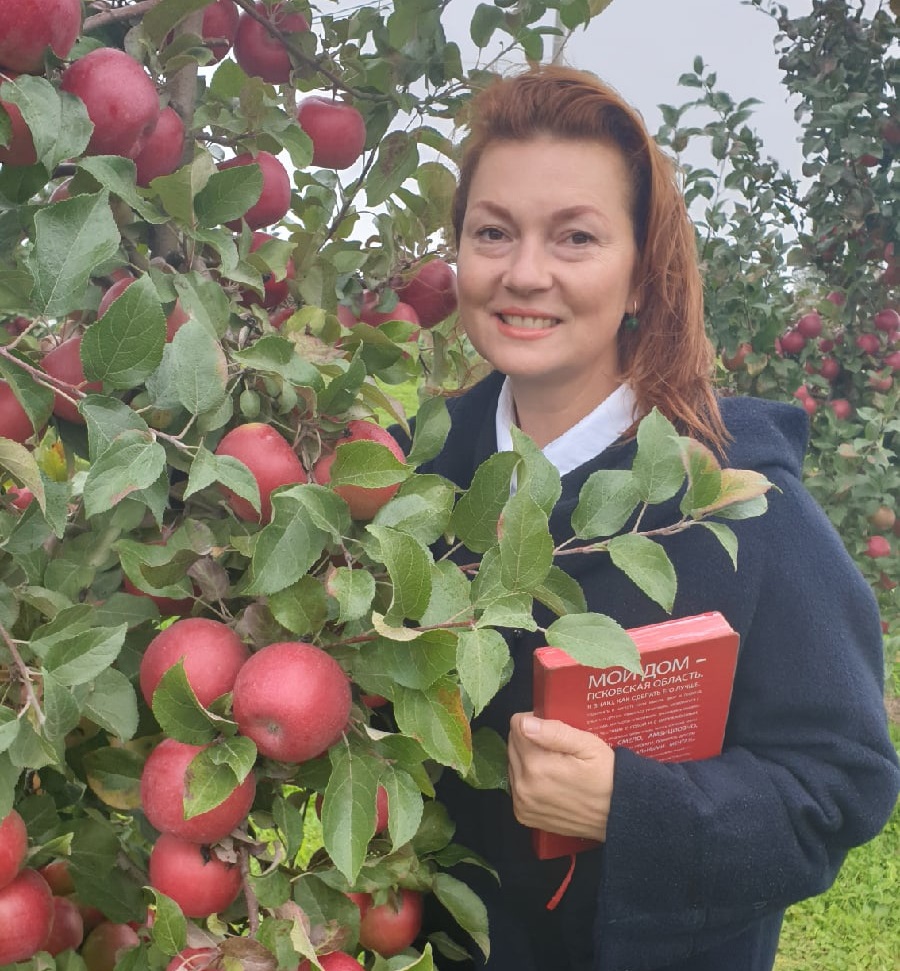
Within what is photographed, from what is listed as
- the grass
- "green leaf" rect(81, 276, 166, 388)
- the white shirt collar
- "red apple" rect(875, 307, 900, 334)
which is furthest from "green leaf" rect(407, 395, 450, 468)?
"red apple" rect(875, 307, 900, 334)

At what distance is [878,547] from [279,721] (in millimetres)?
2540

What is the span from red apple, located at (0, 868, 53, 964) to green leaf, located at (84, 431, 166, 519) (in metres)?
0.31

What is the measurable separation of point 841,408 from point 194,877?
8.42ft

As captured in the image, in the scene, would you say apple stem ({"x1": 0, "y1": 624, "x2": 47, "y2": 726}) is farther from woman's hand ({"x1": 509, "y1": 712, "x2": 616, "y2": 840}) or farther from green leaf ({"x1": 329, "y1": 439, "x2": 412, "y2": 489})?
woman's hand ({"x1": 509, "y1": 712, "x2": 616, "y2": 840})

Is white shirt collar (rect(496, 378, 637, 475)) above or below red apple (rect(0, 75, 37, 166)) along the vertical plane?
below

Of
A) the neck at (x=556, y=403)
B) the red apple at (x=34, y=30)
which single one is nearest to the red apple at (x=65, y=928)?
the red apple at (x=34, y=30)

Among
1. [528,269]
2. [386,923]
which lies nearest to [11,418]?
[386,923]

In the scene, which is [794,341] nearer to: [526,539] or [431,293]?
[431,293]

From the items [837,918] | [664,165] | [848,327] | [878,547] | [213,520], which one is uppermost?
[664,165]

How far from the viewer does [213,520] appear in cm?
66

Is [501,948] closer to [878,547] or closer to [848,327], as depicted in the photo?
[878,547]

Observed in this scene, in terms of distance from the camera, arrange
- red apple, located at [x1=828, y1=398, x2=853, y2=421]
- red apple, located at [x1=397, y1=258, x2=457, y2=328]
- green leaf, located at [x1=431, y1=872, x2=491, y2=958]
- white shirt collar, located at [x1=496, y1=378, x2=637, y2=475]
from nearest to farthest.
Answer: green leaf, located at [x1=431, y1=872, x2=491, y2=958]
red apple, located at [x1=397, y1=258, x2=457, y2=328]
white shirt collar, located at [x1=496, y1=378, x2=637, y2=475]
red apple, located at [x1=828, y1=398, x2=853, y2=421]

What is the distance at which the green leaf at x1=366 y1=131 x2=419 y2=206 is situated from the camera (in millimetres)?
996

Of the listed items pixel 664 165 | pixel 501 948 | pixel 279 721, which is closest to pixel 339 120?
pixel 664 165
